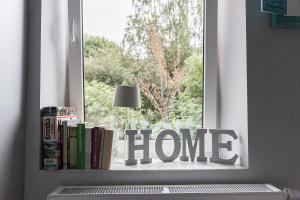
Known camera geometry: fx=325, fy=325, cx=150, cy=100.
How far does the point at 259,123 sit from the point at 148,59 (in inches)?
27.0

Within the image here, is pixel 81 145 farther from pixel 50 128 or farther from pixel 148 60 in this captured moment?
pixel 148 60

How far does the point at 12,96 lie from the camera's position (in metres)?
1.35

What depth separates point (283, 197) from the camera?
136 centimetres

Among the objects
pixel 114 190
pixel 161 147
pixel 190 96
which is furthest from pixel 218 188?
pixel 190 96

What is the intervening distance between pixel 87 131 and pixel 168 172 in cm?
42

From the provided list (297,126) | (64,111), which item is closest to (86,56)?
(64,111)

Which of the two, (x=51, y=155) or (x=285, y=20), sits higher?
(x=285, y=20)

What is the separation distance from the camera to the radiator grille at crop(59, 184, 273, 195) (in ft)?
4.51

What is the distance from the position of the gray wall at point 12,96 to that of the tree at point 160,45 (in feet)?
1.95

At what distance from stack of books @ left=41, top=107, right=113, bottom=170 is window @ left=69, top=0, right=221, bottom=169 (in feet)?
0.94

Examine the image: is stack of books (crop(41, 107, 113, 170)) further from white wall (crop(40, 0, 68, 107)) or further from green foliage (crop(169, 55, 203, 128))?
green foliage (crop(169, 55, 203, 128))

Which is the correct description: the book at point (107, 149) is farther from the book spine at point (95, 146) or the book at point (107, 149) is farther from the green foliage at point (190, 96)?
the green foliage at point (190, 96)

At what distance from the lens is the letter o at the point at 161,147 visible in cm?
162

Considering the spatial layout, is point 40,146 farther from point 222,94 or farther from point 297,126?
point 297,126
